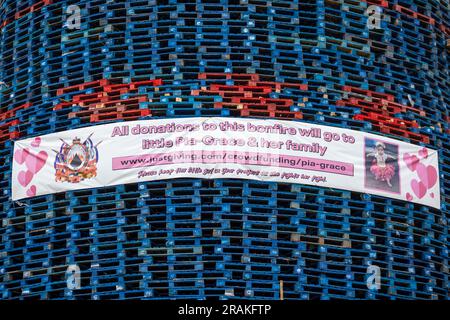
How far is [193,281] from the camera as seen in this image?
126ft

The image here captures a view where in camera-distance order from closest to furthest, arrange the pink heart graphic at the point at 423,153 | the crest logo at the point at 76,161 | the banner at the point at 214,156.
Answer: the banner at the point at 214,156
the crest logo at the point at 76,161
the pink heart graphic at the point at 423,153

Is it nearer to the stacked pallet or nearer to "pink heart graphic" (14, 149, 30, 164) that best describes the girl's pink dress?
the stacked pallet

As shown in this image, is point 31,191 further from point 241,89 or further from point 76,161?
point 241,89

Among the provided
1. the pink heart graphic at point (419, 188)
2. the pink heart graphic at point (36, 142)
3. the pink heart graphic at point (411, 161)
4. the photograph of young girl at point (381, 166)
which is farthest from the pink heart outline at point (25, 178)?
the pink heart graphic at point (419, 188)

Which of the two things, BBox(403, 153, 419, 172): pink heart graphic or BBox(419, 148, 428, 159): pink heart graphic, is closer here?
BBox(403, 153, 419, 172): pink heart graphic

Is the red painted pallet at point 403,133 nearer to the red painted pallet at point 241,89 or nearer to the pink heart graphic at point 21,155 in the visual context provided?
the red painted pallet at point 241,89

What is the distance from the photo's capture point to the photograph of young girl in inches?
1618

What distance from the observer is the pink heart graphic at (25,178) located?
41594mm

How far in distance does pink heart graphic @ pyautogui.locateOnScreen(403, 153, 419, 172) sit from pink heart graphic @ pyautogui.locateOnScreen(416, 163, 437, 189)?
0.16 metres

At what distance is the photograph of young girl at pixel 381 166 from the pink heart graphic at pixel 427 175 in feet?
3.27

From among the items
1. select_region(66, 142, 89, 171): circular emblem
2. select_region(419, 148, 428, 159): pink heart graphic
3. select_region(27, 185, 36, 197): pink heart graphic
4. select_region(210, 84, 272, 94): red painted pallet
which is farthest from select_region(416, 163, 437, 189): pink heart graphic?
select_region(27, 185, 36, 197): pink heart graphic

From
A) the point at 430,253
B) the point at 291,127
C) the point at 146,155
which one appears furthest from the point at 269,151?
the point at 430,253

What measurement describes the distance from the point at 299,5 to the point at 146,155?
7.23 m

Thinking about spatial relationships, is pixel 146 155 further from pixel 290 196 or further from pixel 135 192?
pixel 290 196
